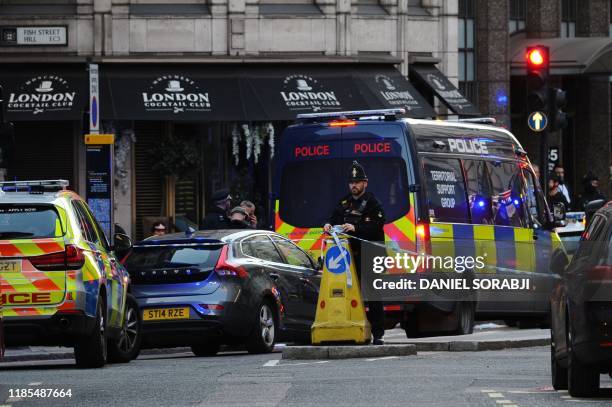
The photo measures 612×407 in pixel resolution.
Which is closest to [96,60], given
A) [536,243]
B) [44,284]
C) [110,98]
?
[110,98]

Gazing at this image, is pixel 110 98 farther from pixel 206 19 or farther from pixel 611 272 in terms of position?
pixel 611 272

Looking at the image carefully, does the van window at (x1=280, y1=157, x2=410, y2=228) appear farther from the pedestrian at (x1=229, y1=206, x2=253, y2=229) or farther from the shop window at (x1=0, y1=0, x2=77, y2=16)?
the shop window at (x1=0, y1=0, x2=77, y2=16)

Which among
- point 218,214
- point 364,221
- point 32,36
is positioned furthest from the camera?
point 32,36

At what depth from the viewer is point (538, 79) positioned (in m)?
27.4

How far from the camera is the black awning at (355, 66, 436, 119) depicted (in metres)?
35.6

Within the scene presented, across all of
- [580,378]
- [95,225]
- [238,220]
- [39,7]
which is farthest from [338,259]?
[39,7]

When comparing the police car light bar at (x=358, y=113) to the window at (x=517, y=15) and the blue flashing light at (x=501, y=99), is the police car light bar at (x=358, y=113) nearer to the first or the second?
the blue flashing light at (x=501, y=99)

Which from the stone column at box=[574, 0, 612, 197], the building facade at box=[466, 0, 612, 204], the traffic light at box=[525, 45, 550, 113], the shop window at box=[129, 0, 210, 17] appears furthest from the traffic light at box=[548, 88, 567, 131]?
the stone column at box=[574, 0, 612, 197]

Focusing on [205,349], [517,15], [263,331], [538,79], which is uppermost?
[517,15]

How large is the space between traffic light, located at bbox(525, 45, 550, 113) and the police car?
10.6 meters

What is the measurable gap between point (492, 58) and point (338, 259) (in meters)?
30.5

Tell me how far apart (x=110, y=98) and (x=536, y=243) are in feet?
38.0

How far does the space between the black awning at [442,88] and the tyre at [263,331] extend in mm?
16115

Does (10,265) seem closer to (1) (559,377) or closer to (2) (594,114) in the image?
(1) (559,377)
